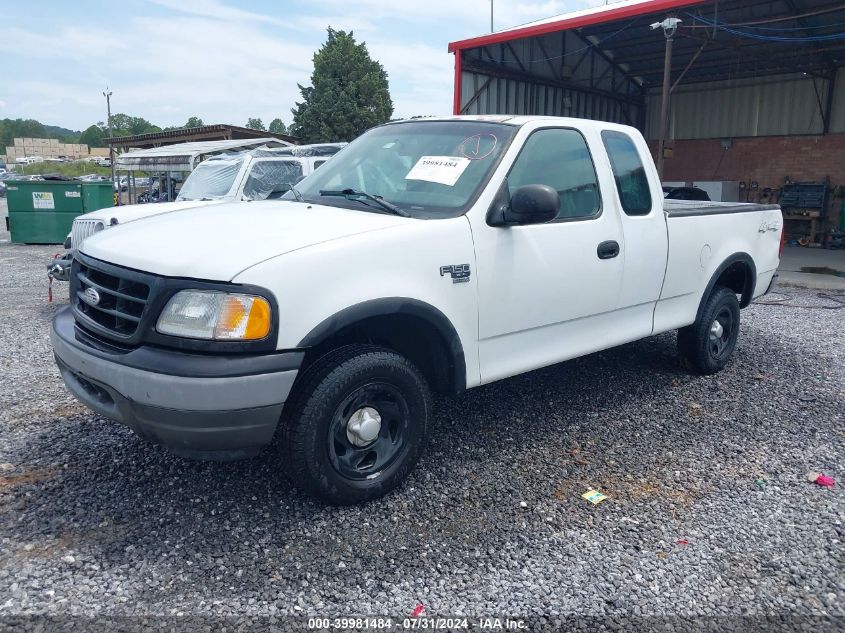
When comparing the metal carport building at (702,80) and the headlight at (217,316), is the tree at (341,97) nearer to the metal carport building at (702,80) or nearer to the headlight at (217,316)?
the metal carport building at (702,80)

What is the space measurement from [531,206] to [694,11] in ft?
46.2

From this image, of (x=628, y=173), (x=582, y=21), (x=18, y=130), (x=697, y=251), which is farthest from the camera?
(x=18, y=130)

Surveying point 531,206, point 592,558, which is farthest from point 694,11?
point 592,558

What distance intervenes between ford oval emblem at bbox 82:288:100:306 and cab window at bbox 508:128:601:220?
2.16 m

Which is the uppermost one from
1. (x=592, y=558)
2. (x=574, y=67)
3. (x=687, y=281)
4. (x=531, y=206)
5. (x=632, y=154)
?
(x=574, y=67)

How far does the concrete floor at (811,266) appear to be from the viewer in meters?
11.2

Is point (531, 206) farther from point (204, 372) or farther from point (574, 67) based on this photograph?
point (574, 67)

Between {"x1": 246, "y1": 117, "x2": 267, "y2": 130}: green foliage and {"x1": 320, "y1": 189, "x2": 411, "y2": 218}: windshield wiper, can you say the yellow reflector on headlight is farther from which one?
{"x1": 246, "y1": 117, "x2": 267, "y2": 130}: green foliage

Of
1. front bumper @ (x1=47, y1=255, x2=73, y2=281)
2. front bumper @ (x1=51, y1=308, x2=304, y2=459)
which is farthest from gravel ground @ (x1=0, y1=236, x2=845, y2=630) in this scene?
front bumper @ (x1=47, y1=255, x2=73, y2=281)

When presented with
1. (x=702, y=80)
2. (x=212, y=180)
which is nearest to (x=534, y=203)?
(x=212, y=180)

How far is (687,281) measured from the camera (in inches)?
199

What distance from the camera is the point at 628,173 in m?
4.62

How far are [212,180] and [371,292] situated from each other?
6.70 meters

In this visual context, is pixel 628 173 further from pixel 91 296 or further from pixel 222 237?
pixel 91 296
